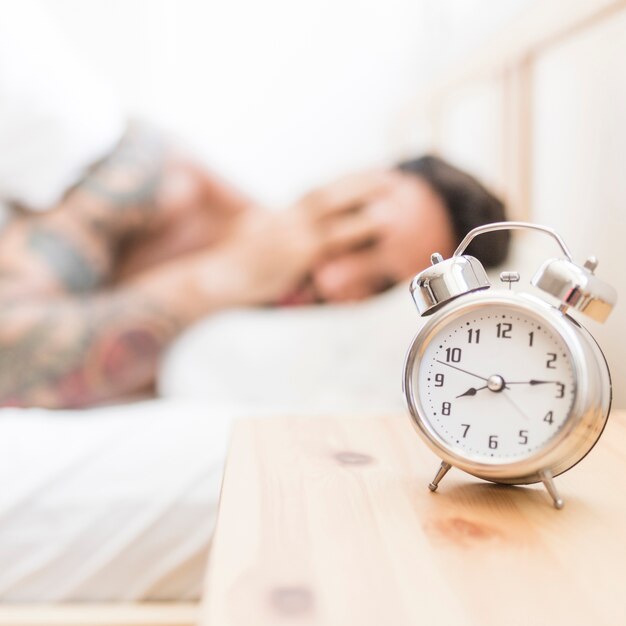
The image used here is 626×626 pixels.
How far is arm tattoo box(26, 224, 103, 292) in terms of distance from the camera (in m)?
1.39

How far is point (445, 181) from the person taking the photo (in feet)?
→ 4.42

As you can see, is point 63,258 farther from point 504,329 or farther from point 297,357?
point 504,329

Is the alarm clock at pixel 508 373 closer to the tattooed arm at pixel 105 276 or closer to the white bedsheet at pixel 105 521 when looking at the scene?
the white bedsheet at pixel 105 521

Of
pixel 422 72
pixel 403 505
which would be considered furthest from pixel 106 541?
pixel 422 72

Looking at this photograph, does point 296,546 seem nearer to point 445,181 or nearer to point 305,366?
point 305,366

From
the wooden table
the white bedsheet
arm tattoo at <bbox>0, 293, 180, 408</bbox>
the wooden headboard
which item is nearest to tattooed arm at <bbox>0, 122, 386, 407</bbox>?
arm tattoo at <bbox>0, 293, 180, 408</bbox>

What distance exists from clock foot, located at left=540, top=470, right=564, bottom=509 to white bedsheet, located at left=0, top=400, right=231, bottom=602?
49cm

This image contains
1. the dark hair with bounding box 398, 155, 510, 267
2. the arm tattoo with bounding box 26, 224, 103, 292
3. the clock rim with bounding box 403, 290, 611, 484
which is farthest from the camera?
the arm tattoo with bounding box 26, 224, 103, 292

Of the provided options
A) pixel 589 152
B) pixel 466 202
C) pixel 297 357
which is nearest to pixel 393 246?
pixel 466 202

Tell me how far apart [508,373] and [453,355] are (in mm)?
47

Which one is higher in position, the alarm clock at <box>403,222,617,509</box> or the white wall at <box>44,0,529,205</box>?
the white wall at <box>44,0,529,205</box>

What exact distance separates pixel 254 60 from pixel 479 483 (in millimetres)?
959

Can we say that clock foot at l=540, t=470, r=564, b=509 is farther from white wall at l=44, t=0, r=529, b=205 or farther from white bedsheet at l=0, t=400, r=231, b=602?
white wall at l=44, t=0, r=529, b=205

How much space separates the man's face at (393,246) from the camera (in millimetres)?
1327
